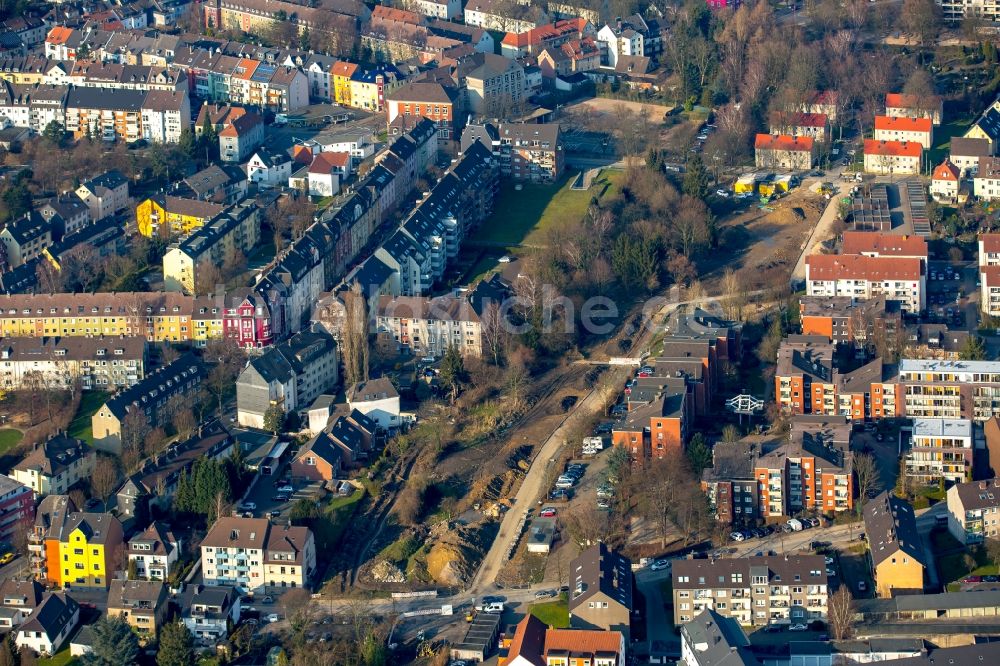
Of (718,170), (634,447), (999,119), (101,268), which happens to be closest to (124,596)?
(634,447)

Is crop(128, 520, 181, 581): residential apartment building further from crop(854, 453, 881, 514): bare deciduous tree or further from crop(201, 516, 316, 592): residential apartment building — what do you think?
crop(854, 453, 881, 514): bare deciduous tree

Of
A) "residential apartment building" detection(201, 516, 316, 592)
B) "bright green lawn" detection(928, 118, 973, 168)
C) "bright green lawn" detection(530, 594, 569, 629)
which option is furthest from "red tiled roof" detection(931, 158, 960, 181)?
"residential apartment building" detection(201, 516, 316, 592)

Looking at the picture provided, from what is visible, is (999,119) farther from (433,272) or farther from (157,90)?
(157,90)

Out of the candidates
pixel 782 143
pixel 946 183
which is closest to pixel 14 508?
pixel 782 143

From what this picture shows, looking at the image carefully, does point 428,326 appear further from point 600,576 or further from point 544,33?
point 544,33

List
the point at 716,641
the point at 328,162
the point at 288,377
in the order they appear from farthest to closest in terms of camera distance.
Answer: the point at 328,162
the point at 288,377
the point at 716,641
